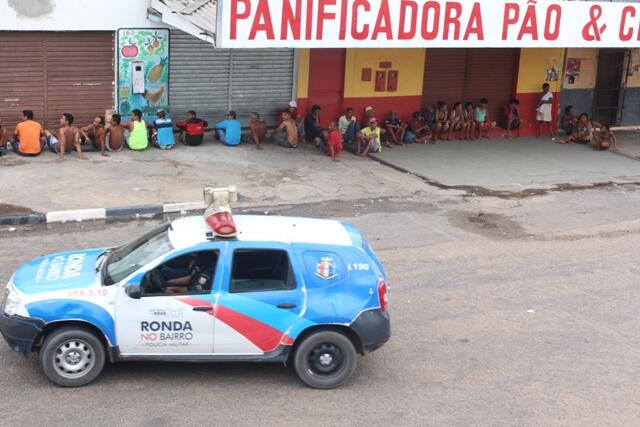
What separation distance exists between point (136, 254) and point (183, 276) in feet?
1.87

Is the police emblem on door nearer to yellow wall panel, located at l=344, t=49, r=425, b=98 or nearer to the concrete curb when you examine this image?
the concrete curb

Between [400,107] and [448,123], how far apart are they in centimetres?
131

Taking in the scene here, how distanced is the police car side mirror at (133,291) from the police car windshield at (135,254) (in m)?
0.17

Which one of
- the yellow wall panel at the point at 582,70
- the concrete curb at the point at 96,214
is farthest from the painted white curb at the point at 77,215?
the yellow wall panel at the point at 582,70

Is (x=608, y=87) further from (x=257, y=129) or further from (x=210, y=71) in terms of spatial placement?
(x=210, y=71)

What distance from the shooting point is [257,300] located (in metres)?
8.30

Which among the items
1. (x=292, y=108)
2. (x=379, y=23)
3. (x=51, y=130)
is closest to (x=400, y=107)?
(x=292, y=108)

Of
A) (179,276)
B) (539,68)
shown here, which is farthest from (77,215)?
(539,68)

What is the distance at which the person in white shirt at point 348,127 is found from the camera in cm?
2016

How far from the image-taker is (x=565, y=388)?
889 centimetres

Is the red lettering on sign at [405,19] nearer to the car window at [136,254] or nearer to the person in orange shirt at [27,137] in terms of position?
the person in orange shirt at [27,137]

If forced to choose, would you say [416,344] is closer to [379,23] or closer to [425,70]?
[379,23]

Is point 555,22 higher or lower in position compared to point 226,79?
higher

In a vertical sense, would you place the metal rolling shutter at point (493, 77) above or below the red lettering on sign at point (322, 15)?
below
